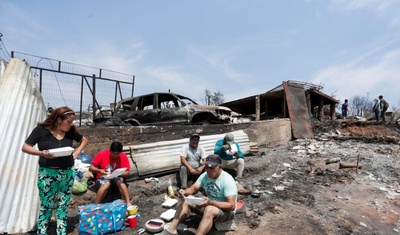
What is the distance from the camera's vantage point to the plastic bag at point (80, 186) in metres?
4.13

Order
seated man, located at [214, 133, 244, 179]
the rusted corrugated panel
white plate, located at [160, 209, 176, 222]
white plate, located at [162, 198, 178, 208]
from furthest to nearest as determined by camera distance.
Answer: the rusted corrugated panel, seated man, located at [214, 133, 244, 179], white plate, located at [162, 198, 178, 208], white plate, located at [160, 209, 176, 222]

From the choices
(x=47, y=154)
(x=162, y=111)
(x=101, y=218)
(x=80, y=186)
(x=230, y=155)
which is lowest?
(x=101, y=218)

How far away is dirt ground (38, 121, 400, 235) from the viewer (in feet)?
12.0

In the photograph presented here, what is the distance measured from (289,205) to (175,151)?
8.60 feet

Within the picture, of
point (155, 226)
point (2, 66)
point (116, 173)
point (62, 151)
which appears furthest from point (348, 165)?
point (2, 66)

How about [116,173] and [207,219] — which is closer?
[207,219]

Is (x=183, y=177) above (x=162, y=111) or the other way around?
the other way around

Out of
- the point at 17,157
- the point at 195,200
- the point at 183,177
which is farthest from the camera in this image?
the point at 183,177

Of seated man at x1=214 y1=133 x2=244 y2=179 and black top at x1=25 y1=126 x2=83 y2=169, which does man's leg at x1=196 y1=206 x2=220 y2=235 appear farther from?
seated man at x1=214 y1=133 x2=244 y2=179

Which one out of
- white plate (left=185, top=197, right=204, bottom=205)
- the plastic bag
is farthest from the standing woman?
white plate (left=185, top=197, right=204, bottom=205)

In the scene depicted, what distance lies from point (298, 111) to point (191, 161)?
6921 mm

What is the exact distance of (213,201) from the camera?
3191 millimetres

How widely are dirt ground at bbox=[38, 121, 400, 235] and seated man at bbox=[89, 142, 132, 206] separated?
0.42m

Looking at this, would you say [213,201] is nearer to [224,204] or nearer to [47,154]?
[224,204]
